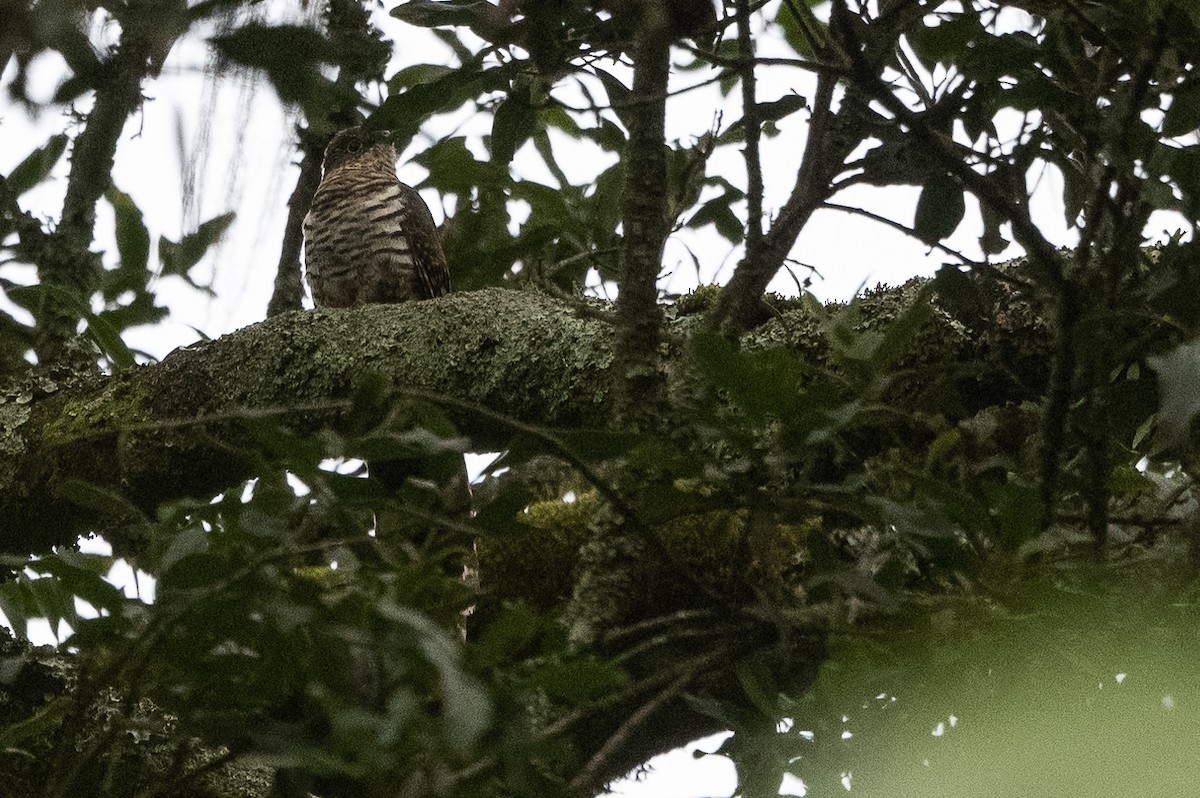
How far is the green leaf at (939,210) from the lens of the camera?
1.43 m

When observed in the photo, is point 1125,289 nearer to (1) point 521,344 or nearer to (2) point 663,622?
(2) point 663,622

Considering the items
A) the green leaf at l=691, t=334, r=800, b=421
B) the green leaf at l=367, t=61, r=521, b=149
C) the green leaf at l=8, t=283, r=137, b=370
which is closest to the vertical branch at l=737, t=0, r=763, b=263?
the green leaf at l=367, t=61, r=521, b=149

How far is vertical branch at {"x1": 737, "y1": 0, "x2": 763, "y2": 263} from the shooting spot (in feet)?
4.52

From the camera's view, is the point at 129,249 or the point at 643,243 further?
the point at 129,249

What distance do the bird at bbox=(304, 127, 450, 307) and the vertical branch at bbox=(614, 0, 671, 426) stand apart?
1957 mm

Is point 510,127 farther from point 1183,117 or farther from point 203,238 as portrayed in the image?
point 1183,117

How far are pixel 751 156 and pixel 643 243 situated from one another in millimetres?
190

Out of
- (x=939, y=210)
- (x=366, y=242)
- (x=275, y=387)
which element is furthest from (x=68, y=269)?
(x=939, y=210)

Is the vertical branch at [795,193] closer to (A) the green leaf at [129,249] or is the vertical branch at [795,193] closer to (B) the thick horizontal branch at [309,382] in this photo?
(B) the thick horizontal branch at [309,382]

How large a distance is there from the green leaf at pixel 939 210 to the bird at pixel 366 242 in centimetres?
200

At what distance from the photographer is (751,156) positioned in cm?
143

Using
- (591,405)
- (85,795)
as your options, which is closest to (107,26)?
(85,795)

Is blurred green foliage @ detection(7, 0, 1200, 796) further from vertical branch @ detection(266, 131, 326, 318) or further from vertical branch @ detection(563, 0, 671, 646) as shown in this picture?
vertical branch @ detection(266, 131, 326, 318)

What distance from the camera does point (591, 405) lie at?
6.21ft
